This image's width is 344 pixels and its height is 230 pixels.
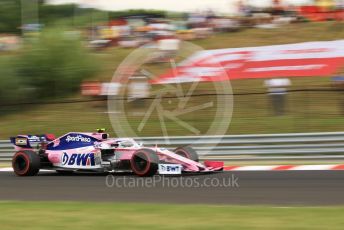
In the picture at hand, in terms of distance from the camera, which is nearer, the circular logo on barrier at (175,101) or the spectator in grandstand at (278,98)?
the spectator in grandstand at (278,98)

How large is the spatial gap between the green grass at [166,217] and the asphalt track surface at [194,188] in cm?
73

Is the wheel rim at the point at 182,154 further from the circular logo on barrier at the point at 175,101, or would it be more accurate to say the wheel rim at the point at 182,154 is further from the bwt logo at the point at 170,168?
the circular logo on barrier at the point at 175,101

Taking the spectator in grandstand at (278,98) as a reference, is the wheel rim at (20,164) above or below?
below

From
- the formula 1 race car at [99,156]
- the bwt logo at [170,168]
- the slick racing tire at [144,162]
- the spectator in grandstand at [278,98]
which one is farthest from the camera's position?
the spectator in grandstand at [278,98]

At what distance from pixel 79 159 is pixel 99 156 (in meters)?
0.52

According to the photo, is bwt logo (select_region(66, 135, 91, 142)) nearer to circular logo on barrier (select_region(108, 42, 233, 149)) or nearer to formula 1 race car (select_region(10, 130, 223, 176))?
formula 1 race car (select_region(10, 130, 223, 176))

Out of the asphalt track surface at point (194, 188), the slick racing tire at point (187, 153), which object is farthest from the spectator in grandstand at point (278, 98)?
the slick racing tire at point (187, 153)

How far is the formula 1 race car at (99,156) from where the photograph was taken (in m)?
10.4

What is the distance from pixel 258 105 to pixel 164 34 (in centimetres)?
1274

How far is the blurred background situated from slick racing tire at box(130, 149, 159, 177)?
535cm

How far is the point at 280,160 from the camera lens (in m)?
14.0

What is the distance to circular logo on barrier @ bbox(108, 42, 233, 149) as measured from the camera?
55.8 feet

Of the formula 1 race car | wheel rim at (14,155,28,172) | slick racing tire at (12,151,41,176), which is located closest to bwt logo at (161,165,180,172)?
the formula 1 race car

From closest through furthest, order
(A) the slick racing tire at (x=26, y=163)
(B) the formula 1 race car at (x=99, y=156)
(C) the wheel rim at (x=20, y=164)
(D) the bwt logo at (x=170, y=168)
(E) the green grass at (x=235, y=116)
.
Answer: (D) the bwt logo at (x=170, y=168) → (B) the formula 1 race car at (x=99, y=156) → (A) the slick racing tire at (x=26, y=163) → (C) the wheel rim at (x=20, y=164) → (E) the green grass at (x=235, y=116)
